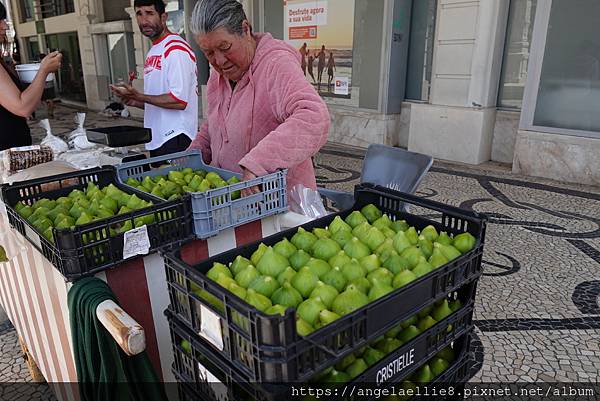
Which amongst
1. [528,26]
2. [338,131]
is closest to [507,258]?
[528,26]

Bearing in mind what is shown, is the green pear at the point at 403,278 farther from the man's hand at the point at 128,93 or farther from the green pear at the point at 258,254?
the man's hand at the point at 128,93

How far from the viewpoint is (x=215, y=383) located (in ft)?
3.33

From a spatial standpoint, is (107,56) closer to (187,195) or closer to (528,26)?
(528,26)

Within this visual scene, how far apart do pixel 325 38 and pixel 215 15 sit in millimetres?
6291

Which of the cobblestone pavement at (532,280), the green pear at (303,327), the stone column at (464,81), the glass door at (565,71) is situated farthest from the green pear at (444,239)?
the stone column at (464,81)

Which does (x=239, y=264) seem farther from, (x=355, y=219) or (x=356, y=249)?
(x=355, y=219)

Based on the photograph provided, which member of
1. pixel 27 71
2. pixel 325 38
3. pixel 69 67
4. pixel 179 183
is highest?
pixel 325 38

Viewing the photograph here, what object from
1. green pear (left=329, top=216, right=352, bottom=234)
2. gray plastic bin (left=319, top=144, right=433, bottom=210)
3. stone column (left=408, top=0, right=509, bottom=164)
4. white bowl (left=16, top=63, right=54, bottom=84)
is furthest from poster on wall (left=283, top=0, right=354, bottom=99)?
green pear (left=329, top=216, right=352, bottom=234)

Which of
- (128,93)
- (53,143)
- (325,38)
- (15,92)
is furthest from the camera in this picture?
(325,38)

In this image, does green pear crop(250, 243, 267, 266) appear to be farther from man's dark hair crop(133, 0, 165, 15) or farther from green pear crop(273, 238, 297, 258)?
man's dark hair crop(133, 0, 165, 15)

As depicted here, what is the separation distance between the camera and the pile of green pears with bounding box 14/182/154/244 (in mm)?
1439

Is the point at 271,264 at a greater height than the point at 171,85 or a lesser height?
lesser

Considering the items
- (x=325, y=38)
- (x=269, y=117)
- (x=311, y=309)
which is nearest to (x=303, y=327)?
(x=311, y=309)

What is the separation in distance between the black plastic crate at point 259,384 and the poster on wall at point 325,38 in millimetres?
6636
